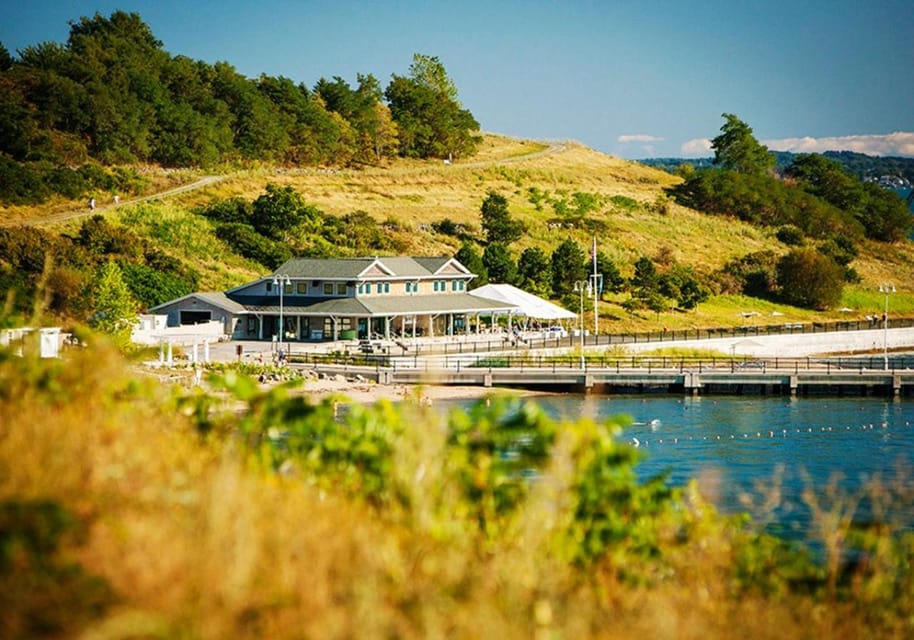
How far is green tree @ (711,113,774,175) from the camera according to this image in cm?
15000

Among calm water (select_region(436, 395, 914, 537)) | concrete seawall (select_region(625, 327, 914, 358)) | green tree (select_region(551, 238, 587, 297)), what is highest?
green tree (select_region(551, 238, 587, 297))

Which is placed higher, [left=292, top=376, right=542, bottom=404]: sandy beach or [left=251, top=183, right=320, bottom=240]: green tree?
[left=251, top=183, right=320, bottom=240]: green tree

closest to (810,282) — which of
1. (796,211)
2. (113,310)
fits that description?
(796,211)

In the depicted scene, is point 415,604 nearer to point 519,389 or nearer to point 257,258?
point 519,389

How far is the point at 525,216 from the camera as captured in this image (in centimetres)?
11444

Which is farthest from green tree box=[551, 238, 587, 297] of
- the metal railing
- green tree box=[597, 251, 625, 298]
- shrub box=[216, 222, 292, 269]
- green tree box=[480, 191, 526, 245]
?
shrub box=[216, 222, 292, 269]

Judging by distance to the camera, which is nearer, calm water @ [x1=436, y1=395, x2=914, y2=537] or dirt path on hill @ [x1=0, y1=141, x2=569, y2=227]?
calm water @ [x1=436, y1=395, x2=914, y2=537]

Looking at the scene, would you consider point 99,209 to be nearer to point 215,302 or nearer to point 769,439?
point 215,302

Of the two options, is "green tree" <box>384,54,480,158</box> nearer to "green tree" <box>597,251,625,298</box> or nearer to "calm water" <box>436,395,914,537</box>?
"green tree" <box>597,251,625,298</box>

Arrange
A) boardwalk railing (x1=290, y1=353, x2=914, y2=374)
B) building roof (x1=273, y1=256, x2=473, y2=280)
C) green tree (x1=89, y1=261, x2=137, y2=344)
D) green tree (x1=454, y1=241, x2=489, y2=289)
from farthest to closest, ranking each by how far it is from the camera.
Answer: green tree (x1=454, y1=241, x2=489, y2=289)
building roof (x1=273, y1=256, x2=473, y2=280)
boardwalk railing (x1=290, y1=353, x2=914, y2=374)
green tree (x1=89, y1=261, x2=137, y2=344)

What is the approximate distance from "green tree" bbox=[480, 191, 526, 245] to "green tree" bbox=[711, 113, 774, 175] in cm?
5493

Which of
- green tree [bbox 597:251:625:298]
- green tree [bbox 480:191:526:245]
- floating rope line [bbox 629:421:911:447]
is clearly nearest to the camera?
floating rope line [bbox 629:421:911:447]

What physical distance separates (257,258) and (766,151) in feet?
279

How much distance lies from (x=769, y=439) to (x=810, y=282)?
5932 cm
